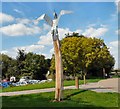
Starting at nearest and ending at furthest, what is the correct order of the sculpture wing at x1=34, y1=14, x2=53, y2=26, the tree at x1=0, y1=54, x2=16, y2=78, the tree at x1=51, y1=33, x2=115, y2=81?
the sculpture wing at x1=34, y1=14, x2=53, y2=26, the tree at x1=51, y1=33, x2=115, y2=81, the tree at x1=0, y1=54, x2=16, y2=78

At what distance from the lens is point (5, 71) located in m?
51.7

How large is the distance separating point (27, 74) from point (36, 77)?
2096 mm

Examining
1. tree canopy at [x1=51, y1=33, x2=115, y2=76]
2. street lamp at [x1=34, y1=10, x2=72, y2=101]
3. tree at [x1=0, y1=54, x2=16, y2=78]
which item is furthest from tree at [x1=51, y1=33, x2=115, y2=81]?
street lamp at [x1=34, y1=10, x2=72, y2=101]

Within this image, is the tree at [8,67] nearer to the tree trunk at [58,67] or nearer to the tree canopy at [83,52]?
the tree canopy at [83,52]

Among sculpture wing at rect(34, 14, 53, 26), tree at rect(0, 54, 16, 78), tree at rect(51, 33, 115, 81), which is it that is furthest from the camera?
tree at rect(0, 54, 16, 78)

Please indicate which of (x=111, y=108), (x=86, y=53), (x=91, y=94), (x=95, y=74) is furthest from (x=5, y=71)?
(x=111, y=108)

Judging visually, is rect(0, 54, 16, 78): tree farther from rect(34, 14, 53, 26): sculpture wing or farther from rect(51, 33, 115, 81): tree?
rect(34, 14, 53, 26): sculpture wing

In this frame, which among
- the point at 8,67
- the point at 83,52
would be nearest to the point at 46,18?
the point at 83,52

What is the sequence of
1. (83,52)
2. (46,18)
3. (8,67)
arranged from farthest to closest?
(8,67)
(83,52)
(46,18)

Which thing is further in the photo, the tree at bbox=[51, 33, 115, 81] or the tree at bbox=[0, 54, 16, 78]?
the tree at bbox=[0, 54, 16, 78]

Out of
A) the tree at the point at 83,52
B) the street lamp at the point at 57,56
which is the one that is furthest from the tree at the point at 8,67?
the street lamp at the point at 57,56

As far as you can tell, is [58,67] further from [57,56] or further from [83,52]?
[83,52]

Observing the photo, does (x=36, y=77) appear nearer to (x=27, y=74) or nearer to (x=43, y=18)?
(x=27, y=74)

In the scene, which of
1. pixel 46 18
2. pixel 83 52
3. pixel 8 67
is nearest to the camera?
pixel 46 18
